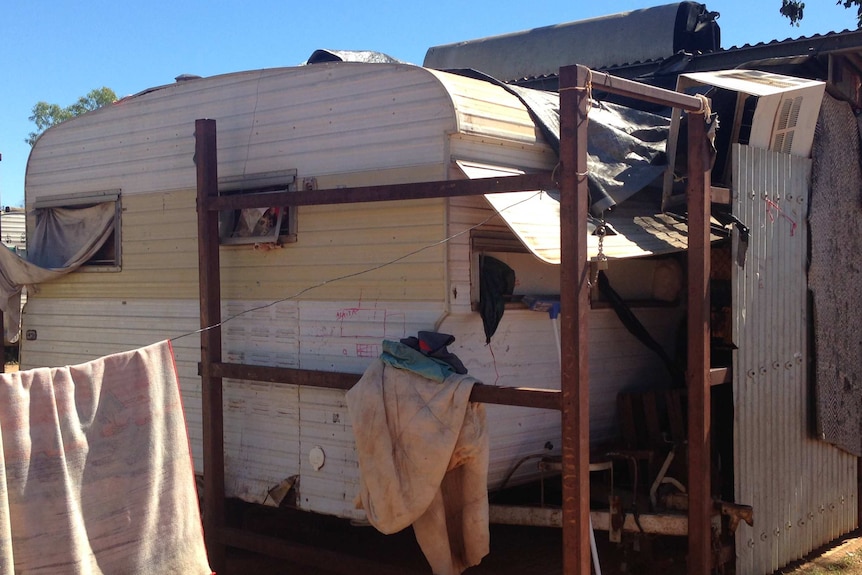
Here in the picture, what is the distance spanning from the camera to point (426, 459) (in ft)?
15.5

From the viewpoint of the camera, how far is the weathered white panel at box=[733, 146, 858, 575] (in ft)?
18.6

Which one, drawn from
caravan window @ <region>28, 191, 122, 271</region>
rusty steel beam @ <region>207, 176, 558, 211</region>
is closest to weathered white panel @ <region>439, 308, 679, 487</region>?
rusty steel beam @ <region>207, 176, 558, 211</region>

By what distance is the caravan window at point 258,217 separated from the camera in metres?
5.91

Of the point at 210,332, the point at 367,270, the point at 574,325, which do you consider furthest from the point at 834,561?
the point at 210,332

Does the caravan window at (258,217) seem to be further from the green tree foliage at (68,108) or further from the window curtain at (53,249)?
the green tree foliage at (68,108)

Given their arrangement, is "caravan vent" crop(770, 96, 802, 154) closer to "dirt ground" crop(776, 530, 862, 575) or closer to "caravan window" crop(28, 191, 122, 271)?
"dirt ground" crop(776, 530, 862, 575)

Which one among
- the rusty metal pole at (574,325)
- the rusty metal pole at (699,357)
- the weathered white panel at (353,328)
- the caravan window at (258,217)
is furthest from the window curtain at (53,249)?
the rusty metal pole at (699,357)

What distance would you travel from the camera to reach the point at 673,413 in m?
6.11

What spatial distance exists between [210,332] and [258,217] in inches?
31.9

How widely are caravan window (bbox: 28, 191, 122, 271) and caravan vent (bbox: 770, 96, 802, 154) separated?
4.64 meters

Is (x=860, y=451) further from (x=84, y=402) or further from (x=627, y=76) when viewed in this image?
(x=84, y=402)

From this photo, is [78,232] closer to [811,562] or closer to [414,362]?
[414,362]

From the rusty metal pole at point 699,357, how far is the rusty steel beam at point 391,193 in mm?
959

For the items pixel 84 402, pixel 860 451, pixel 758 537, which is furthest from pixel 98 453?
pixel 860 451
